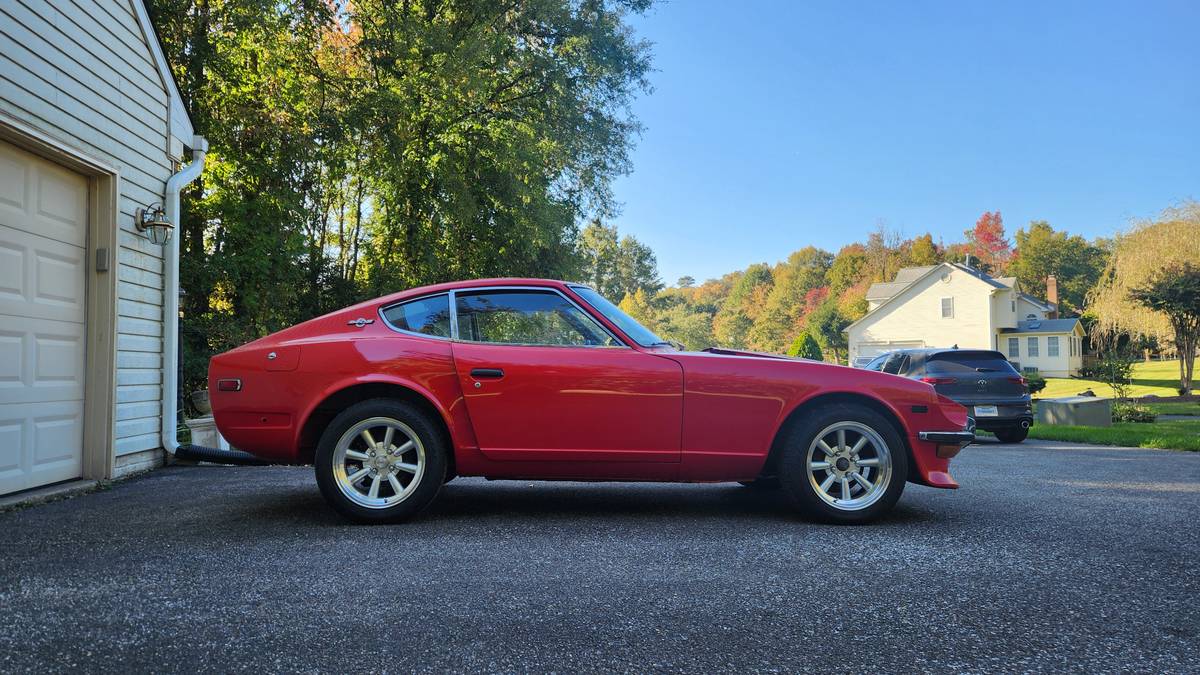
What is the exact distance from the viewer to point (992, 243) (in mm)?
70438

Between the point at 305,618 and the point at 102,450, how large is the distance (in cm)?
423

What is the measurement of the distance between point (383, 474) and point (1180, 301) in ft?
83.4

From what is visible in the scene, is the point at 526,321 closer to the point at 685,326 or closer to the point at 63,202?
the point at 63,202

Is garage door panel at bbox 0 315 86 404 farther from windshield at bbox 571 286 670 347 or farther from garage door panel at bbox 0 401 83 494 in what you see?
windshield at bbox 571 286 670 347

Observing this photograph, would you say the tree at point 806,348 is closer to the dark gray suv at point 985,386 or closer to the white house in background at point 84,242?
the dark gray suv at point 985,386

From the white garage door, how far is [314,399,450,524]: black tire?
2.55 metres

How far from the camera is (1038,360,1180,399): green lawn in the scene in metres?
27.3

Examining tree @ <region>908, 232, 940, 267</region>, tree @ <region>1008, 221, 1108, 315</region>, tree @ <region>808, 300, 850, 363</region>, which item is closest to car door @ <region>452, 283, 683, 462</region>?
tree @ <region>808, 300, 850, 363</region>

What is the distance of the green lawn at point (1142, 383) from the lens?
1073 inches

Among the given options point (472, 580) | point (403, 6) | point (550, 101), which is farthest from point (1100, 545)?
point (403, 6)

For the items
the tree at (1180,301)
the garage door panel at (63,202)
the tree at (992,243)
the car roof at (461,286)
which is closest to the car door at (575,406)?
the car roof at (461,286)

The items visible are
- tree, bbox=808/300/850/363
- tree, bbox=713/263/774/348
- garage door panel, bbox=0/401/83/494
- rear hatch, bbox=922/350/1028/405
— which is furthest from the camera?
tree, bbox=713/263/774/348

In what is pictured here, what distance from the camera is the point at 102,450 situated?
5.41m

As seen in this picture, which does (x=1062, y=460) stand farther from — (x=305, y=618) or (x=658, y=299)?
(x=658, y=299)
